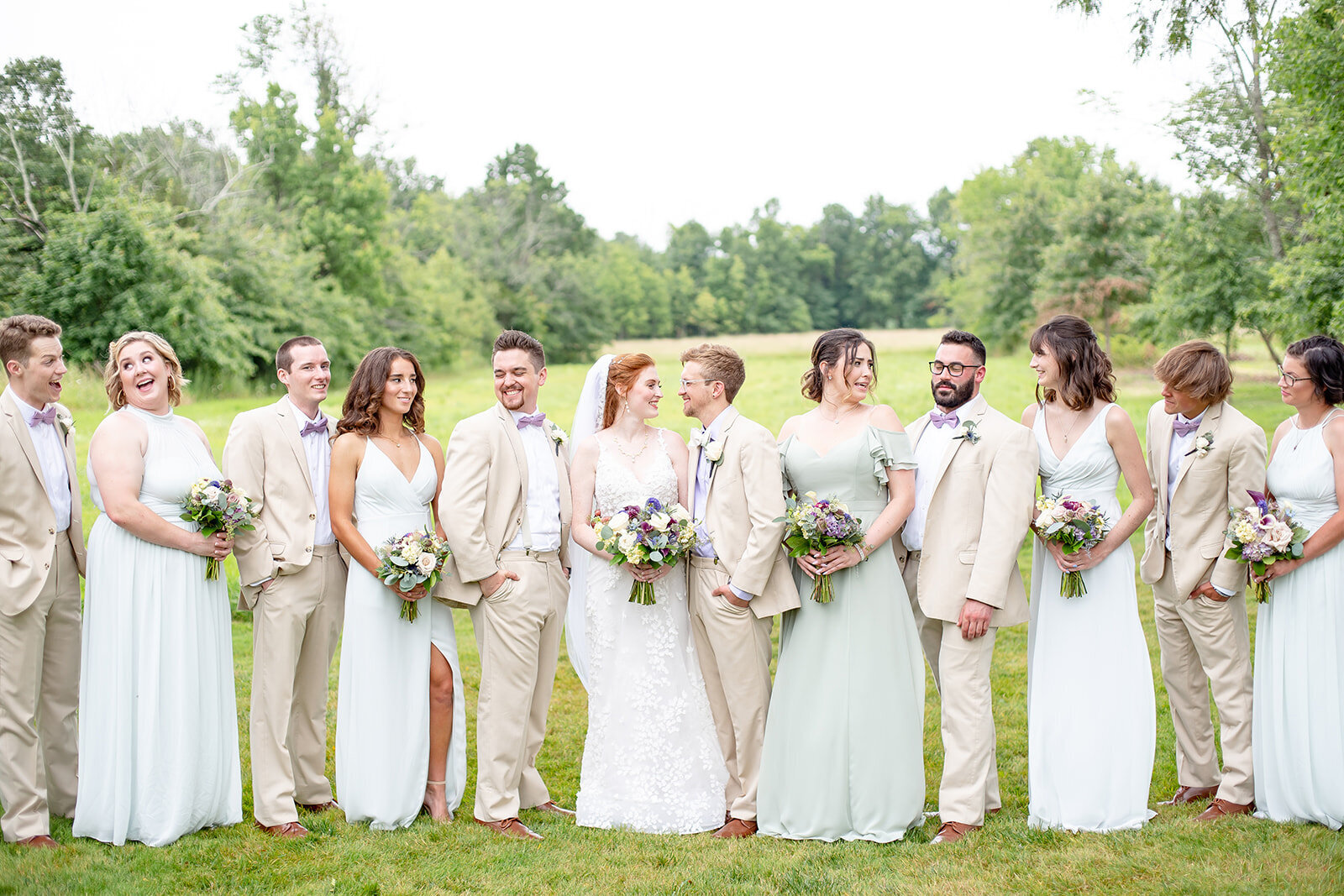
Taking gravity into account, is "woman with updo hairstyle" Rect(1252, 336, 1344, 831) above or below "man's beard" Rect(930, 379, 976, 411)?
below

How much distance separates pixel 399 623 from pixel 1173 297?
3033 cm

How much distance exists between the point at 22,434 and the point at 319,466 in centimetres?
157

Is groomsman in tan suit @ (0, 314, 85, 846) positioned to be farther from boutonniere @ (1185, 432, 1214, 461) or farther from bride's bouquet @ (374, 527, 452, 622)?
boutonniere @ (1185, 432, 1214, 461)

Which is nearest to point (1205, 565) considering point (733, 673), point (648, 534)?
point (733, 673)

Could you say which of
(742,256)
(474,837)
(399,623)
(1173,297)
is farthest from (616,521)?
(742,256)

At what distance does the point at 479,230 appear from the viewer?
219 ft

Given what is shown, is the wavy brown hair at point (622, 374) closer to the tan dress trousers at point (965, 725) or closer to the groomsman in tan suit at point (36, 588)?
the tan dress trousers at point (965, 725)

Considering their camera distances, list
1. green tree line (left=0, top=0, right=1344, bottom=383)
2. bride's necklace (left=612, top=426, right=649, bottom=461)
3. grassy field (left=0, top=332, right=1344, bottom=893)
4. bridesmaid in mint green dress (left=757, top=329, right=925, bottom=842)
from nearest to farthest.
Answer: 1. grassy field (left=0, top=332, right=1344, bottom=893)
2. bridesmaid in mint green dress (left=757, top=329, right=925, bottom=842)
3. bride's necklace (left=612, top=426, right=649, bottom=461)
4. green tree line (left=0, top=0, right=1344, bottom=383)

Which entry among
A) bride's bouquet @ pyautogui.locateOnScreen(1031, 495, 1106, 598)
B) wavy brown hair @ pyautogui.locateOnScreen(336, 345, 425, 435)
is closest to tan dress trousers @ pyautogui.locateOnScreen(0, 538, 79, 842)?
wavy brown hair @ pyautogui.locateOnScreen(336, 345, 425, 435)

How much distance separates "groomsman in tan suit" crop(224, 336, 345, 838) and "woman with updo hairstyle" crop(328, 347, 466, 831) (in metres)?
0.21

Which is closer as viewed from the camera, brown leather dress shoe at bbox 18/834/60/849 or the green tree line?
brown leather dress shoe at bbox 18/834/60/849

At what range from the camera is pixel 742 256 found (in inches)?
3723

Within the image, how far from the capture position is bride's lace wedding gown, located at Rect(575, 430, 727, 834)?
20.4ft

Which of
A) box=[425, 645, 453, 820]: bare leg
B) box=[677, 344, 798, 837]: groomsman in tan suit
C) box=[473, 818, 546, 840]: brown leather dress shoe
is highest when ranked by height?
box=[677, 344, 798, 837]: groomsman in tan suit
